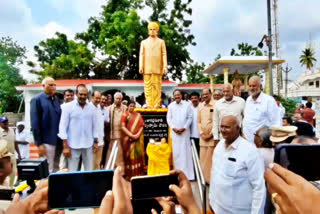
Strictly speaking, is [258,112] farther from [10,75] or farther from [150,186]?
[10,75]

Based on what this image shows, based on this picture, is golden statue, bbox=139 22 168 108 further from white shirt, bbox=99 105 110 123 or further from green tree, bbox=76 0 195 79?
green tree, bbox=76 0 195 79

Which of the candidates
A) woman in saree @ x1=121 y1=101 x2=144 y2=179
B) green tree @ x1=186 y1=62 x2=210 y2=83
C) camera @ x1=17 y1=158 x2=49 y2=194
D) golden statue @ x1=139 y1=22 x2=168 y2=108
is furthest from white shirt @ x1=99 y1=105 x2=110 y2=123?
→ green tree @ x1=186 y1=62 x2=210 y2=83

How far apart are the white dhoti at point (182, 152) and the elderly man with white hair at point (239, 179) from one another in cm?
308

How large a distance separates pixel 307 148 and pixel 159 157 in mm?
4824

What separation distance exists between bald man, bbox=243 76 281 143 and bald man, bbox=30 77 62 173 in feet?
9.58

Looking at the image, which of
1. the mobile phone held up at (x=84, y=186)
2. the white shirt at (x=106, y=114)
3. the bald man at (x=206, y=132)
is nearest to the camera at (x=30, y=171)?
the mobile phone held up at (x=84, y=186)

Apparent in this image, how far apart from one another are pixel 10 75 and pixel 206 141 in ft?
84.1

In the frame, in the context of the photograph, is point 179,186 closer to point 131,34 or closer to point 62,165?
point 62,165

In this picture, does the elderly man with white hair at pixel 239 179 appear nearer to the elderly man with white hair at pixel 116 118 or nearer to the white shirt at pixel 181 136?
the white shirt at pixel 181 136

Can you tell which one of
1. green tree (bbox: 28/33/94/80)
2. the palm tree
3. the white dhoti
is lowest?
the white dhoti

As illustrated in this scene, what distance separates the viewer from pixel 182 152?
228 inches

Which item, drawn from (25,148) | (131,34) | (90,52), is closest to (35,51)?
(90,52)

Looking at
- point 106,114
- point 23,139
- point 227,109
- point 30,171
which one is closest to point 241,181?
point 30,171

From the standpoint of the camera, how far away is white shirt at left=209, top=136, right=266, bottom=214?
2459 millimetres
